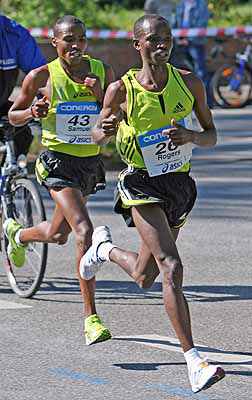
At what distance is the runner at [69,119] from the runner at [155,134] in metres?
0.81

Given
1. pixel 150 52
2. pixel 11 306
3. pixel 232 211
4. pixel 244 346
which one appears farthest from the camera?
pixel 232 211

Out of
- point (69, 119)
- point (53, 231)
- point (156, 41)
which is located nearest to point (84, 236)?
point (53, 231)

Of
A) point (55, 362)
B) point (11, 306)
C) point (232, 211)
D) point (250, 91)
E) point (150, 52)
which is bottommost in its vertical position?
point (250, 91)

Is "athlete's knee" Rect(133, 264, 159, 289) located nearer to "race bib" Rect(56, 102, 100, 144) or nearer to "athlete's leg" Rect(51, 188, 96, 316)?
"athlete's leg" Rect(51, 188, 96, 316)

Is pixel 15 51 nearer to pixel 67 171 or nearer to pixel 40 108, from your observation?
pixel 67 171

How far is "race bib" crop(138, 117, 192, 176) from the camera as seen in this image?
7141 millimetres

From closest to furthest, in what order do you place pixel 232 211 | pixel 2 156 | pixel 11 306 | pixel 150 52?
pixel 150 52 → pixel 11 306 → pixel 2 156 → pixel 232 211

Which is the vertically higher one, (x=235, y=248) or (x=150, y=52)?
(x=150, y=52)

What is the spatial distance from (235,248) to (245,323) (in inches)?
106

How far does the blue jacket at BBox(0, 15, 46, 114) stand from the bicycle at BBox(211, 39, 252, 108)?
1198cm

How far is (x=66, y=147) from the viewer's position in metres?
8.40

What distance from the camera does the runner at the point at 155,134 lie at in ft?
23.1

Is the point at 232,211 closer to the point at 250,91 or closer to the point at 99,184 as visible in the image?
the point at 99,184

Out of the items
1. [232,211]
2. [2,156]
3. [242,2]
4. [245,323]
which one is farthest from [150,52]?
[242,2]
